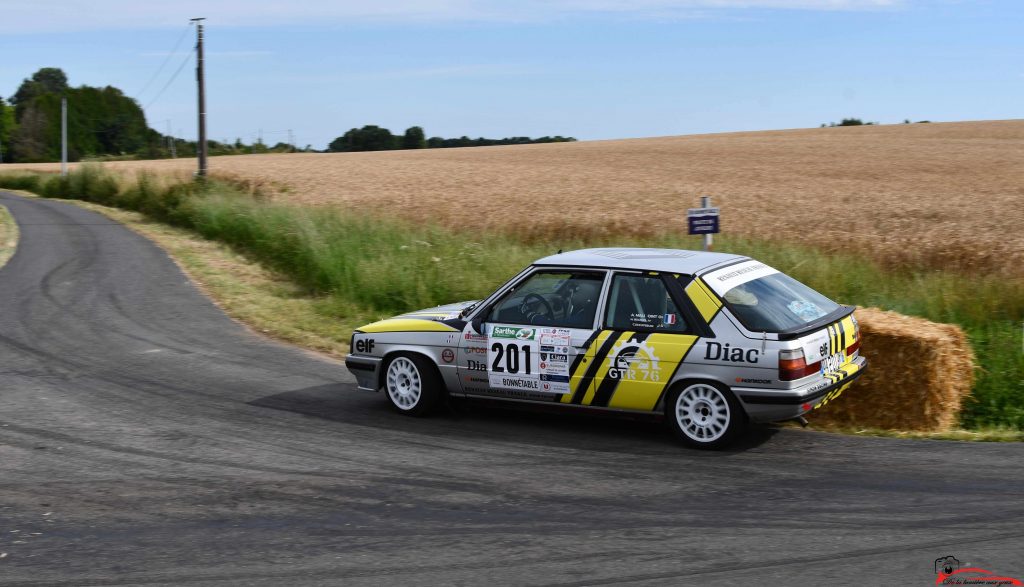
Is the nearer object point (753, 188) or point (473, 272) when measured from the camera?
point (473, 272)

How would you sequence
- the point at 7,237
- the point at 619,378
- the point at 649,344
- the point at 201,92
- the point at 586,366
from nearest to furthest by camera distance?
1. the point at 649,344
2. the point at 619,378
3. the point at 586,366
4. the point at 7,237
5. the point at 201,92

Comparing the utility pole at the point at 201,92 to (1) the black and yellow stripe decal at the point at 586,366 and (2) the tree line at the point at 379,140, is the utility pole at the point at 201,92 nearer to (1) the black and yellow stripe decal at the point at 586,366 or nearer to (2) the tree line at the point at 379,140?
(1) the black and yellow stripe decal at the point at 586,366

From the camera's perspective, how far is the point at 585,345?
7797 mm

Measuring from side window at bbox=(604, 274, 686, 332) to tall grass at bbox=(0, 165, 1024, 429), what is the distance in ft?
10.6

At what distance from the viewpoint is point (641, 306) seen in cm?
772

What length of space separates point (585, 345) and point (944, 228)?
710 inches

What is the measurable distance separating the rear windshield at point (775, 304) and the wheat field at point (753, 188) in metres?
7.03

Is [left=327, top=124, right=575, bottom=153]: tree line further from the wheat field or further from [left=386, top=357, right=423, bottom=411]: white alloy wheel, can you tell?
[left=386, top=357, right=423, bottom=411]: white alloy wheel

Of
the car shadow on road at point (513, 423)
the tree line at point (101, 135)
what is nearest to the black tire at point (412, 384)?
A: the car shadow on road at point (513, 423)

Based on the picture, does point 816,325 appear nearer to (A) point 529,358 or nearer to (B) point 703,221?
(A) point 529,358

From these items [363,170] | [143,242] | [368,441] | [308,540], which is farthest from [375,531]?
[363,170]

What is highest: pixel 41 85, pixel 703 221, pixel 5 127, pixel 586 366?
pixel 41 85

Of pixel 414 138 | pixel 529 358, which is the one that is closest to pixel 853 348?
pixel 529 358

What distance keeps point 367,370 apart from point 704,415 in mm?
3118
